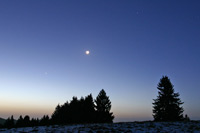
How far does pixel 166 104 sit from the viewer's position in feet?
Result: 98.8

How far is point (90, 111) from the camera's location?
39.2 metres

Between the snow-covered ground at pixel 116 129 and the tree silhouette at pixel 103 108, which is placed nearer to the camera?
the snow-covered ground at pixel 116 129

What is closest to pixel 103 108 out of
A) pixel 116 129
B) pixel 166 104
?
pixel 166 104

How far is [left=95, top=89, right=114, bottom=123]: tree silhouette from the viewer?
3662cm

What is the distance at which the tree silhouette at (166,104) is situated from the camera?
94.8 feet

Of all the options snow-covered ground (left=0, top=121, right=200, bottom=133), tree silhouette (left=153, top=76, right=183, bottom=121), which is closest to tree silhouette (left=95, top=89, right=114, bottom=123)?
tree silhouette (left=153, top=76, right=183, bottom=121)

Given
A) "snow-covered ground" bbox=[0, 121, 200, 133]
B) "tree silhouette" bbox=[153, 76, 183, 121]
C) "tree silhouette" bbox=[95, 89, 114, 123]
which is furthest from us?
"tree silhouette" bbox=[95, 89, 114, 123]

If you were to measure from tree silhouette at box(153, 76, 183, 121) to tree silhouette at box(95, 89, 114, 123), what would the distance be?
11801mm

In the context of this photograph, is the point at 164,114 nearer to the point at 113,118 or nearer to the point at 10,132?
the point at 113,118

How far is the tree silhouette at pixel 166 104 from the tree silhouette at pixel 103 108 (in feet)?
38.7

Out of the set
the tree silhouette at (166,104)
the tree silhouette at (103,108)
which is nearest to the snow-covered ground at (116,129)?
the tree silhouette at (166,104)

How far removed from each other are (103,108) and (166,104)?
51.0ft

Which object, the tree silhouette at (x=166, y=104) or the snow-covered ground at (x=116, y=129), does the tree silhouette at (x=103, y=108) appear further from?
the snow-covered ground at (x=116, y=129)

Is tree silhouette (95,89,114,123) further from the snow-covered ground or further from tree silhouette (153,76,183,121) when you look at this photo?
the snow-covered ground
